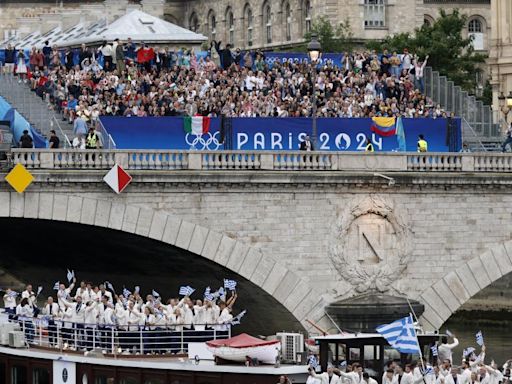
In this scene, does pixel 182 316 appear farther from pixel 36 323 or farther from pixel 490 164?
pixel 490 164

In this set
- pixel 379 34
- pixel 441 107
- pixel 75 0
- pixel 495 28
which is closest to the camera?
pixel 441 107

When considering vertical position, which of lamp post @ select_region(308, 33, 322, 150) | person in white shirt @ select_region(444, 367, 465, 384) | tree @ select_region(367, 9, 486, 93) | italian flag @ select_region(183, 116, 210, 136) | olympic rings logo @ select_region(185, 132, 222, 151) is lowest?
person in white shirt @ select_region(444, 367, 465, 384)

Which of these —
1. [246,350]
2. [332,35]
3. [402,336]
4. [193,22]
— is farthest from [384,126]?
[193,22]

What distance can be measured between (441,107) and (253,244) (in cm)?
1462

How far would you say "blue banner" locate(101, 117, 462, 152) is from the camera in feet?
245

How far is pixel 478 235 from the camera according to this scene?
7300 cm

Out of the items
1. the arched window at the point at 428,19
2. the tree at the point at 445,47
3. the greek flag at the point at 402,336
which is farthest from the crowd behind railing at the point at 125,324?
the arched window at the point at 428,19

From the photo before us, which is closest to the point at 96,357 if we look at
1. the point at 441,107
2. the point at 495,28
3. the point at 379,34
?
the point at 441,107

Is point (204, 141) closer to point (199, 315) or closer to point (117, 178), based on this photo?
point (117, 178)

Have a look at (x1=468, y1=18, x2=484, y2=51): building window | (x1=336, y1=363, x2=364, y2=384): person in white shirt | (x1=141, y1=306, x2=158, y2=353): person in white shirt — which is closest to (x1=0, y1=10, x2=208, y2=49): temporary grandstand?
(x1=141, y1=306, x2=158, y2=353): person in white shirt

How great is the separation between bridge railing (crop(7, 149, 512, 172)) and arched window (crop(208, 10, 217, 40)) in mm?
64166

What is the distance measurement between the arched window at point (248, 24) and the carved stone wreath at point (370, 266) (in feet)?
198

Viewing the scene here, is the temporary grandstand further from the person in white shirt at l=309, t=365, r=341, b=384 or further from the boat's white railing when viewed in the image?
the person in white shirt at l=309, t=365, r=341, b=384

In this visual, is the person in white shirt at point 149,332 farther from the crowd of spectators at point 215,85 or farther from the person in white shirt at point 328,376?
the crowd of spectators at point 215,85
